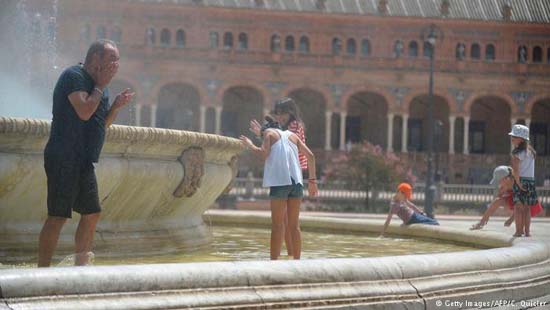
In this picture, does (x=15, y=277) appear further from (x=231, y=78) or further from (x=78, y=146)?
(x=231, y=78)

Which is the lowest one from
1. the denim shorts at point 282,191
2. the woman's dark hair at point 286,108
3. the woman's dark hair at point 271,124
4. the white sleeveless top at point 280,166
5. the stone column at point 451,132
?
the denim shorts at point 282,191

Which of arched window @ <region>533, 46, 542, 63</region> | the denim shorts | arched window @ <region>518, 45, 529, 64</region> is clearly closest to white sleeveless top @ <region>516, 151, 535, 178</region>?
the denim shorts

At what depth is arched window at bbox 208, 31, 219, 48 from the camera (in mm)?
50750

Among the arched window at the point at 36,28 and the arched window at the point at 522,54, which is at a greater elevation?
the arched window at the point at 522,54

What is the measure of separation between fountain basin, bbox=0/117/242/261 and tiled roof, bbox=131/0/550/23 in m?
42.2

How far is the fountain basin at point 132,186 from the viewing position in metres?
7.43

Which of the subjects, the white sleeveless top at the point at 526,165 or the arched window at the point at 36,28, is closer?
the white sleeveless top at the point at 526,165

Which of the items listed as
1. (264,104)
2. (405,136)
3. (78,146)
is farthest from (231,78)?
(78,146)

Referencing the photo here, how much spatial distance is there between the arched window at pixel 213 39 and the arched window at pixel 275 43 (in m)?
2.75

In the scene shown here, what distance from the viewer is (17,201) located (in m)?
7.59

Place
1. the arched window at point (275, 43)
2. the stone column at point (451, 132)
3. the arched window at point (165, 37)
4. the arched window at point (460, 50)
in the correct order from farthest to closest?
the arched window at point (460, 50) < the stone column at point (451, 132) < the arched window at point (275, 43) < the arched window at point (165, 37)

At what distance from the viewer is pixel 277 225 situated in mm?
7242

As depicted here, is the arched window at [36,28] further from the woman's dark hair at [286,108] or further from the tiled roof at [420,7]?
the tiled roof at [420,7]

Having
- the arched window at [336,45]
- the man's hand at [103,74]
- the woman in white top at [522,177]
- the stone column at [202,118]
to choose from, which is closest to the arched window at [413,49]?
the arched window at [336,45]
